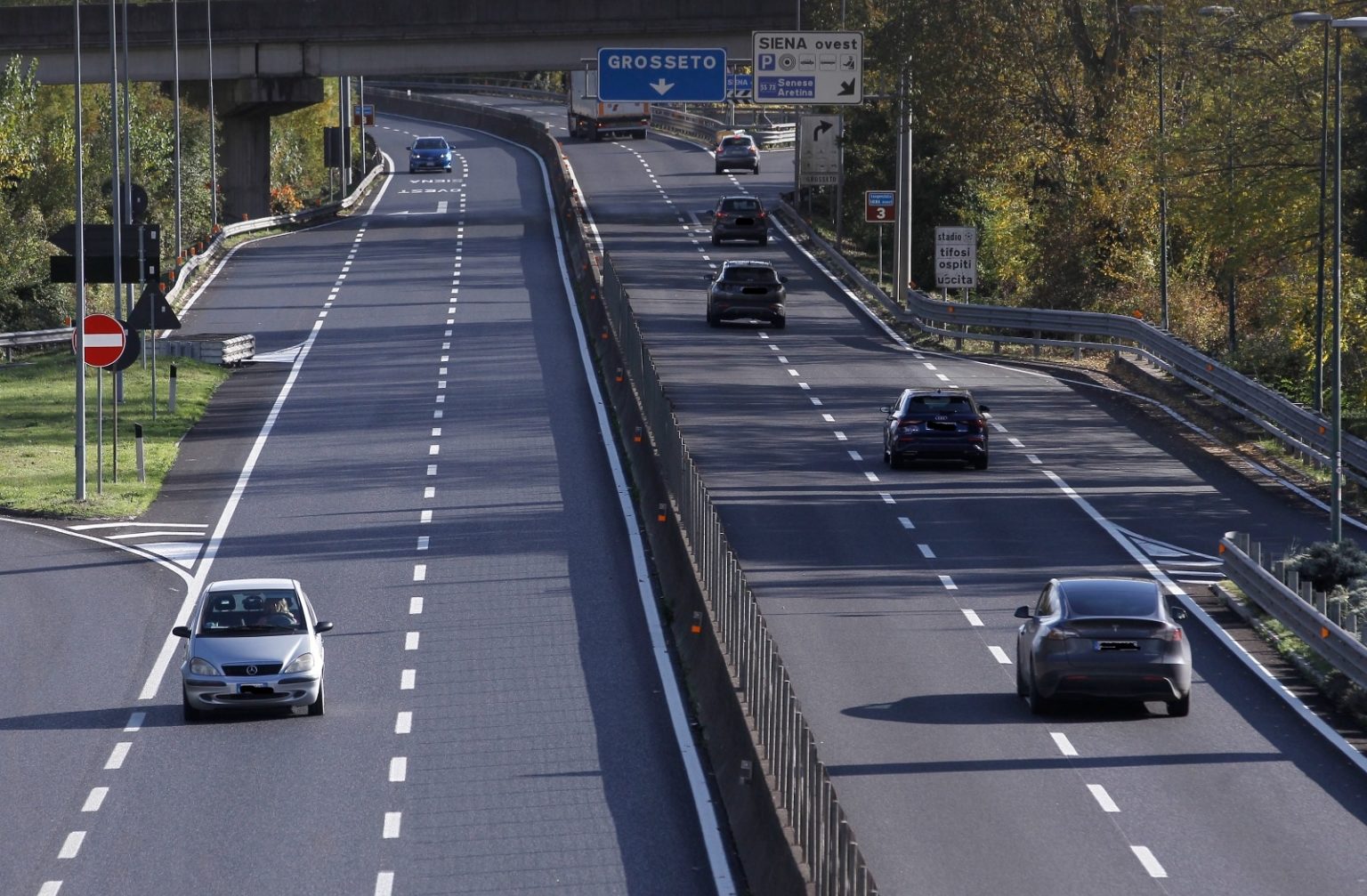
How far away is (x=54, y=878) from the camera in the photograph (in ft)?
50.1

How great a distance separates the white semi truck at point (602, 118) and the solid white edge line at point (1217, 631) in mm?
84044

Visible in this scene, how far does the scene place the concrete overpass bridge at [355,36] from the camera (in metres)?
76.3

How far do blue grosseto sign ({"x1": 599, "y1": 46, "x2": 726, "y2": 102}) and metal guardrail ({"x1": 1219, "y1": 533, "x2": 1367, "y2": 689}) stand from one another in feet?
115

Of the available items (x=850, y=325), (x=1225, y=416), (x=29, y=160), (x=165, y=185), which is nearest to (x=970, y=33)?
(x=850, y=325)

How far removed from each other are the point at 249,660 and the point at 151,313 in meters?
20.2

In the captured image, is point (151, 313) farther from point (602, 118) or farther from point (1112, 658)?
point (602, 118)

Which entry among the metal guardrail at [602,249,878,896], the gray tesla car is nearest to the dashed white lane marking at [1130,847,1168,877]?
the metal guardrail at [602,249,878,896]

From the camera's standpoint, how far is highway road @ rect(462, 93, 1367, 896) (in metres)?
15.9

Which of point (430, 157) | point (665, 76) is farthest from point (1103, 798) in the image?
point (430, 157)

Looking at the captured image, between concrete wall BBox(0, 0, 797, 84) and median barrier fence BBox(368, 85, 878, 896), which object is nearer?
median barrier fence BBox(368, 85, 878, 896)

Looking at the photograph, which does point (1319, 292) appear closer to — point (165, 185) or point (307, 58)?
point (307, 58)

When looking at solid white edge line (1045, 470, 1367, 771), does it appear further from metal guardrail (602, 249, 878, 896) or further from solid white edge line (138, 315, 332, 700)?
solid white edge line (138, 315, 332, 700)

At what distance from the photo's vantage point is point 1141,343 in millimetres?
45531

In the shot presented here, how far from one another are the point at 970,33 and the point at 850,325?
965 cm
